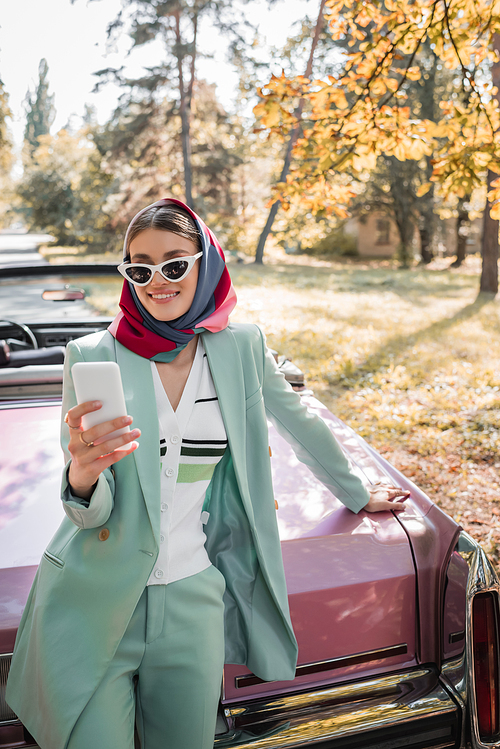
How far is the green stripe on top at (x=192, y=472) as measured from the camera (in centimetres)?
155

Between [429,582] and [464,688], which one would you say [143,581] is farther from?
[464,688]

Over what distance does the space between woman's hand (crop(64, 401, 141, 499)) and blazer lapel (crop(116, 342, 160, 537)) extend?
0.19m

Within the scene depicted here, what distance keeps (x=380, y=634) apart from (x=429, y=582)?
22 centimetres

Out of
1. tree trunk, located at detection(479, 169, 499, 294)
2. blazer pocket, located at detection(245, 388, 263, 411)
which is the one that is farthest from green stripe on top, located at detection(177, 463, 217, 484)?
tree trunk, located at detection(479, 169, 499, 294)

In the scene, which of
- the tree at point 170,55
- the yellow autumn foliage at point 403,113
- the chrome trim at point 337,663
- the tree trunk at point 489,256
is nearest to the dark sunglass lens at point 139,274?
the chrome trim at point 337,663

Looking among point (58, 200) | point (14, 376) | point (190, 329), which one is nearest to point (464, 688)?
point (190, 329)

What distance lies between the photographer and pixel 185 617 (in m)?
1.45

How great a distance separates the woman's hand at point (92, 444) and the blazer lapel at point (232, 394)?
1.36 ft

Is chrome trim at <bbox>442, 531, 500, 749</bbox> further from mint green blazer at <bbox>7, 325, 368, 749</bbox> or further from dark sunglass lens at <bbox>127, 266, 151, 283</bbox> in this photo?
dark sunglass lens at <bbox>127, 266, 151, 283</bbox>

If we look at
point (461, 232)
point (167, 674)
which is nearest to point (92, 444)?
point (167, 674)

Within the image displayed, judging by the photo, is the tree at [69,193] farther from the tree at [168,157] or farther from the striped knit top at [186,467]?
the striped knit top at [186,467]

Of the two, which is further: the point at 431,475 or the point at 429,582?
the point at 431,475

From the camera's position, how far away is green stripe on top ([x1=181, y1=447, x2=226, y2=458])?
1.55m

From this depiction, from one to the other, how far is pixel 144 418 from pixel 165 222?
0.56m
